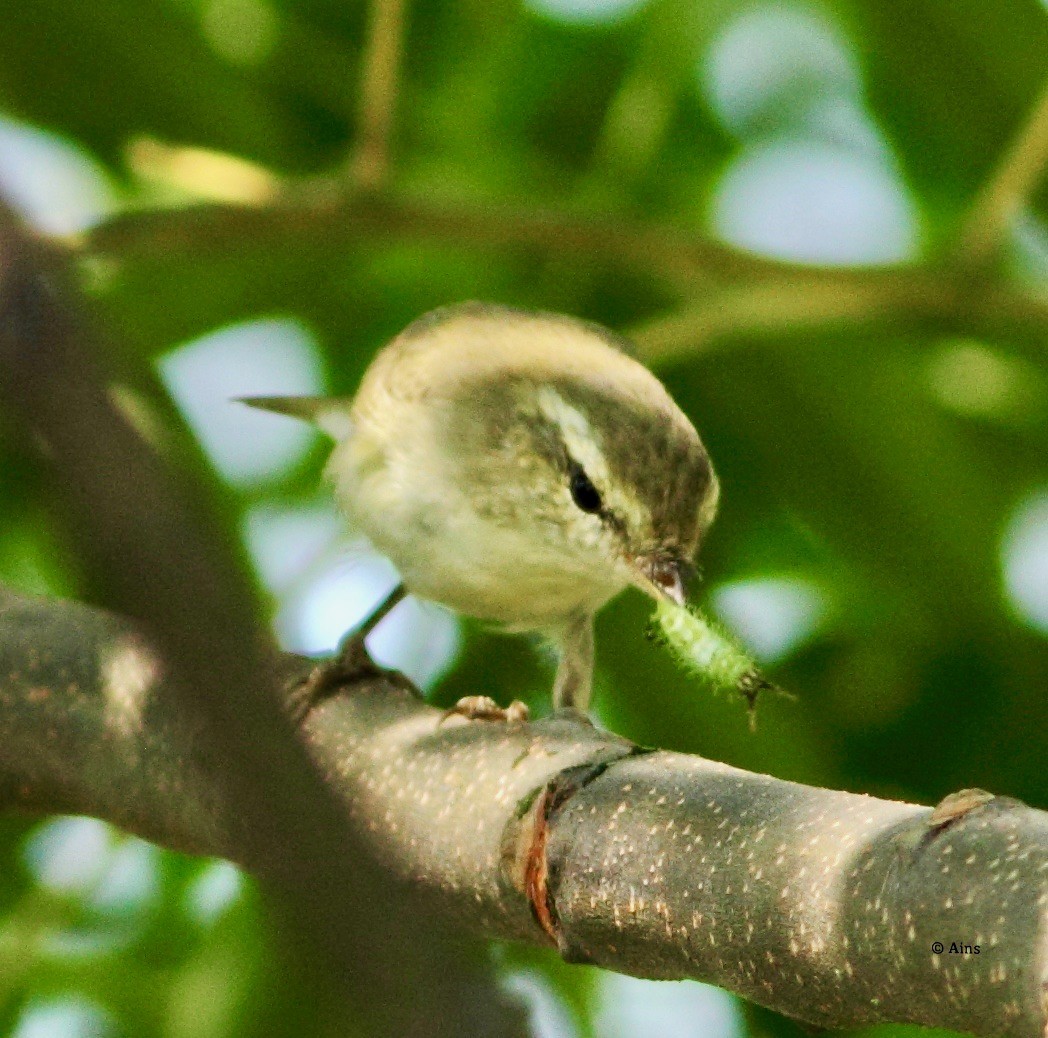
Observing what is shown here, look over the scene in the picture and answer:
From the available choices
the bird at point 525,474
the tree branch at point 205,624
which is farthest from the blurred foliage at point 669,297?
the tree branch at point 205,624

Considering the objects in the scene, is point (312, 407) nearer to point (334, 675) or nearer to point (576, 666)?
point (576, 666)

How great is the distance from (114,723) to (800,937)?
124cm

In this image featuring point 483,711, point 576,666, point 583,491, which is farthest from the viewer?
point 576,666

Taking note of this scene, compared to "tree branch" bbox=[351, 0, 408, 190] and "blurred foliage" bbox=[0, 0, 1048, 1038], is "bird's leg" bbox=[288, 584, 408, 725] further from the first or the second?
"tree branch" bbox=[351, 0, 408, 190]

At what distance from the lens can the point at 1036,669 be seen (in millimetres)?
3264

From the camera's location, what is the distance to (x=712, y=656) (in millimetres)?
2223

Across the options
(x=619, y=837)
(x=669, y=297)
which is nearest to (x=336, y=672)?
(x=619, y=837)

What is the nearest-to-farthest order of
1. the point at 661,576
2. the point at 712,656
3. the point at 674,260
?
the point at 712,656
the point at 661,576
the point at 674,260

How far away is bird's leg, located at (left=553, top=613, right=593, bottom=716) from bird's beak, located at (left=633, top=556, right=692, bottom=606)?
1.06 feet

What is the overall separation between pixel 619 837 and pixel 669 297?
247cm

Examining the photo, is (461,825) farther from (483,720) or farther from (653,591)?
(653,591)

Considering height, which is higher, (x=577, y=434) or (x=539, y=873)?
(x=539, y=873)

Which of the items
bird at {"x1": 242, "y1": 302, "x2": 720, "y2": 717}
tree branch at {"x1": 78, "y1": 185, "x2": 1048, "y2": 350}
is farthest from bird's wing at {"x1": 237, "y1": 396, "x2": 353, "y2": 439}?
tree branch at {"x1": 78, "y1": 185, "x2": 1048, "y2": 350}

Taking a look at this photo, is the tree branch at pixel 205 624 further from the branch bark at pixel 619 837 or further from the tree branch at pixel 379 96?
the tree branch at pixel 379 96
